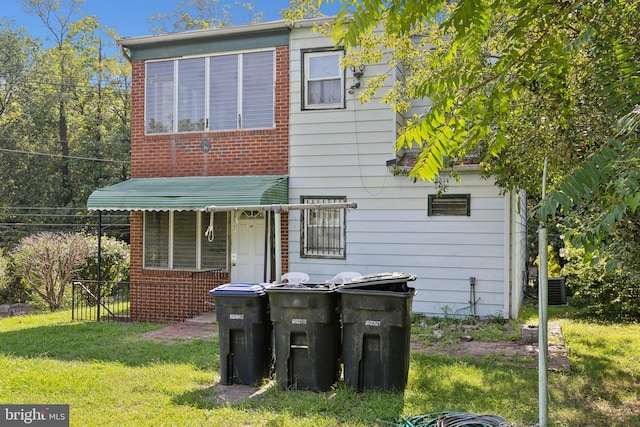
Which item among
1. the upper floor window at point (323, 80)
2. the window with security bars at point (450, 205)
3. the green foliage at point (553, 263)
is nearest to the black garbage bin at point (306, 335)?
the window with security bars at point (450, 205)

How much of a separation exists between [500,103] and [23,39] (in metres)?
35.8

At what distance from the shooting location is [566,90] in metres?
4.91

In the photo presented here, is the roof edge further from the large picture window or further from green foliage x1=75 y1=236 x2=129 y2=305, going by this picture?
green foliage x1=75 y1=236 x2=129 y2=305

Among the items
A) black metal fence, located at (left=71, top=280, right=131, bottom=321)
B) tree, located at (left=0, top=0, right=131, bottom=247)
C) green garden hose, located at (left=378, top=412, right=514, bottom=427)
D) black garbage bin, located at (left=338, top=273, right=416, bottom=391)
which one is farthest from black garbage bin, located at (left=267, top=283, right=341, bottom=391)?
tree, located at (left=0, top=0, right=131, bottom=247)

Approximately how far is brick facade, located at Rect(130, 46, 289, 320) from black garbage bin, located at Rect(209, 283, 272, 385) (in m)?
5.10

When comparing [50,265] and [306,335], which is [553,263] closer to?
[306,335]

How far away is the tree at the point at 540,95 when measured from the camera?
2518 mm

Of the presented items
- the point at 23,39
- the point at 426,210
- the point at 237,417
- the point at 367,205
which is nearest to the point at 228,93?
the point at 367,205

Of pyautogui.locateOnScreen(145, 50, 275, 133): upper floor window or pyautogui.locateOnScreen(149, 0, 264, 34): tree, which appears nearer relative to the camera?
pyautogui.locateOnScreen(145, 50, 275, 133): upper floor window

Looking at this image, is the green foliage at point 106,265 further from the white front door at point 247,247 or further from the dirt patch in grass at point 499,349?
the dirt patch in grass at point 499,349

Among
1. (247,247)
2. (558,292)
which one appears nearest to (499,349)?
(247,247)

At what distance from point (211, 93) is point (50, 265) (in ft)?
24.1

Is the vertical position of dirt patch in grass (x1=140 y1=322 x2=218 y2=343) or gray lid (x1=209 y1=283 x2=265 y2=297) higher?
gray lid (x1=209 y1=283 x2=265 y2=297)

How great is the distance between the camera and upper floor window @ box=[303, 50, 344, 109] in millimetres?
11586
